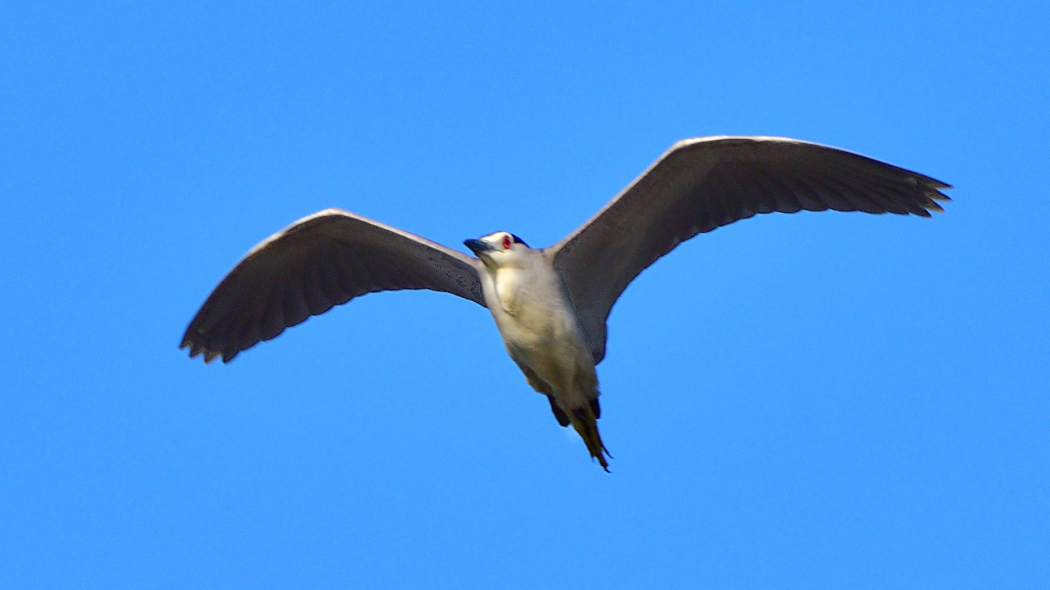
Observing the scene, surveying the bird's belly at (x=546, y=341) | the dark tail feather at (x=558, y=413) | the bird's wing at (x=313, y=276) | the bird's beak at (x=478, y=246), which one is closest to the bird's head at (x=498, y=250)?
the bird's beak at (x=478, y=246)

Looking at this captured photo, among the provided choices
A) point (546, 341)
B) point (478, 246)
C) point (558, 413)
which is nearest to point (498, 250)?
point (478, 246)

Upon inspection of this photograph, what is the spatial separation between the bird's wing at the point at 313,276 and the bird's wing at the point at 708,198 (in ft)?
3.13

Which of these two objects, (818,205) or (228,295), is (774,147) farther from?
(228,295)

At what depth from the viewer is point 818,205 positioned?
34.6 feet

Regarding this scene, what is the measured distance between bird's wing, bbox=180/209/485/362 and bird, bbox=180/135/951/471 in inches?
0.5

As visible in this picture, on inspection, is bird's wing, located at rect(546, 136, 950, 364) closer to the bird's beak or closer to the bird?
the bird

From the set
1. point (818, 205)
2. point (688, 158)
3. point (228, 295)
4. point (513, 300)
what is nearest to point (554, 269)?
point (513, 300)

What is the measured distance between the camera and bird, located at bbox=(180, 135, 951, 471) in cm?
1008

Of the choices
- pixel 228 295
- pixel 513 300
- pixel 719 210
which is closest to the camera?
pixel 513 300

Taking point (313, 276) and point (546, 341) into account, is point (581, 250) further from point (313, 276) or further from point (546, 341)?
point (313, 276)

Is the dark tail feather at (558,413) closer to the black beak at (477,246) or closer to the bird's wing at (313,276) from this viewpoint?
the bird's wing at (313,276)

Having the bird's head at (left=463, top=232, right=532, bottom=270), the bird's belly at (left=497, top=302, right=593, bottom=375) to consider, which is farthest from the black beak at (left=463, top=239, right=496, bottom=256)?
the bird's belly at (left=497, top=302, right=593, bottom=375)

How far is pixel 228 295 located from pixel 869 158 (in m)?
5.42

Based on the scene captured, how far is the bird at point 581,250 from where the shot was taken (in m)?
10.1
